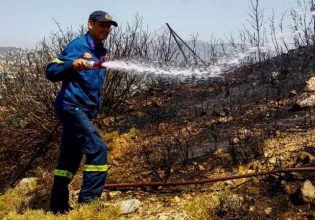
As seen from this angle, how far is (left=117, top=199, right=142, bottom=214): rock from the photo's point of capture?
12.8 ft

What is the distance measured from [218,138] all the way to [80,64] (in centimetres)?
299

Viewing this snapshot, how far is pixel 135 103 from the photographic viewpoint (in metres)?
9.54

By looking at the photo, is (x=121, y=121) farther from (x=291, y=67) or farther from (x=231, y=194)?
(x=291, y=67)

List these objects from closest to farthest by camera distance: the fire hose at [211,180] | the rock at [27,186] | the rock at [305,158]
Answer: the fire hose at [211,180]
the rock at [305,158]
the rock at [27,186]

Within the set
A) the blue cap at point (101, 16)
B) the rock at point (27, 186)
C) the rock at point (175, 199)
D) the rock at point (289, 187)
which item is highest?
the blue cap at point (101, 16)

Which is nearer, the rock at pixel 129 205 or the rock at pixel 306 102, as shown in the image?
the rock at pixel 129 205

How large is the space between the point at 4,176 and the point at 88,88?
3.64 m

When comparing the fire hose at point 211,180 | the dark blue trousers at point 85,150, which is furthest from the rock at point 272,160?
the dark blue trousers at point 85,150

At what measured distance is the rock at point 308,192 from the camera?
3.45 metres

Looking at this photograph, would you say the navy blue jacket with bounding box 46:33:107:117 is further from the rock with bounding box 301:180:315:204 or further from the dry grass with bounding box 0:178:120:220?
the rock with bounding box 301:180:315:204

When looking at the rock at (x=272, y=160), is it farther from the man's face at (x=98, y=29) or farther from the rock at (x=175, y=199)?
the man's face at (x=98, y=29)

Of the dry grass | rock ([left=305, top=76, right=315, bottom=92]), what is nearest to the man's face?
the dry grass

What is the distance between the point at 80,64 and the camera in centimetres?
350

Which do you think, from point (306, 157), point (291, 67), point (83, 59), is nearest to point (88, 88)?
point (83, 59)
